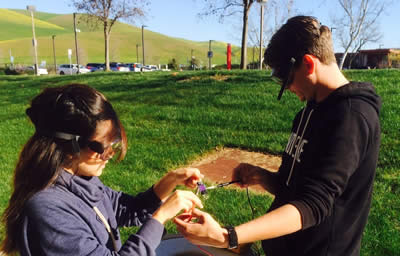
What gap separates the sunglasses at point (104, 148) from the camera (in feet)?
5.19

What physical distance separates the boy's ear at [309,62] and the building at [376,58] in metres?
44.0

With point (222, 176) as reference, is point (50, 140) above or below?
above

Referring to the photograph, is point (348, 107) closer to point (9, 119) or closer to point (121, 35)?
point (9, 119)

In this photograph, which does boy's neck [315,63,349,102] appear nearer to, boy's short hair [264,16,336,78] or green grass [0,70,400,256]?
Result: boy's short hair [264,16,336,78]

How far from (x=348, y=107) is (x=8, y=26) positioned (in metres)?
127

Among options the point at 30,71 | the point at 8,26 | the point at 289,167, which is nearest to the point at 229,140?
the point at 289,167

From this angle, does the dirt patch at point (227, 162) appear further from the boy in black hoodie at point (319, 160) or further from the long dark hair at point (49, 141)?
the long dark hair at point (49, 141)

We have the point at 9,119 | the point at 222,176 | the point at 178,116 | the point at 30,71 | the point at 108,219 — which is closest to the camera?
the point at 108,219

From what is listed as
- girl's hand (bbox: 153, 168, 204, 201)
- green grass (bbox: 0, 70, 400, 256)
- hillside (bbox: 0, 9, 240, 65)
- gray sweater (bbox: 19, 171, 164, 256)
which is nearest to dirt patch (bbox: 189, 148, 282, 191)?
green grass (bbox: 0, 70, 400, 256)

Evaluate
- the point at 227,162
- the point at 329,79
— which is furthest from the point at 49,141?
the point at 227,162

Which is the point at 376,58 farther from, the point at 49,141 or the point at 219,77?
the point at 49,141

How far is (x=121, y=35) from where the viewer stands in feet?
368

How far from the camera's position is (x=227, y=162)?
15.9ft

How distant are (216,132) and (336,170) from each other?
4.43 meters
